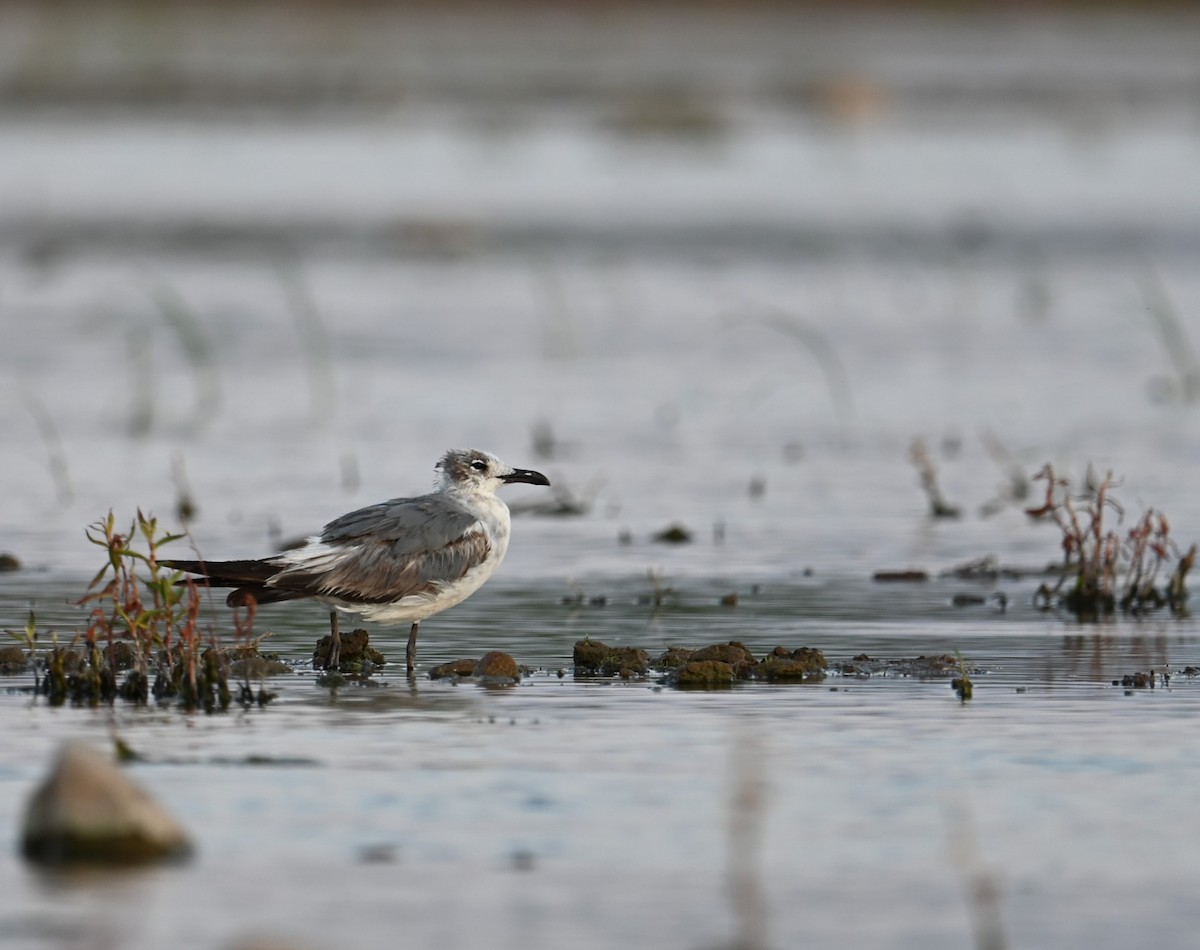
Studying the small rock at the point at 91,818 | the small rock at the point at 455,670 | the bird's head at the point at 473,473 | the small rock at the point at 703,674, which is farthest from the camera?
the bird's head at the point at 473,473

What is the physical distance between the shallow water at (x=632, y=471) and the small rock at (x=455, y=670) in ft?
0.58

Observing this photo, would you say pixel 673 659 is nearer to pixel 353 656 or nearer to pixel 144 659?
pixel 353 656

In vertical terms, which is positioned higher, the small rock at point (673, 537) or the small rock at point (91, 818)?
the small rock at point (673, 537)

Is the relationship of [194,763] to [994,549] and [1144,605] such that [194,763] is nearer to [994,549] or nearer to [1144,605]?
[1144,605]

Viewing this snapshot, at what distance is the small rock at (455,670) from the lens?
9930 millimetres

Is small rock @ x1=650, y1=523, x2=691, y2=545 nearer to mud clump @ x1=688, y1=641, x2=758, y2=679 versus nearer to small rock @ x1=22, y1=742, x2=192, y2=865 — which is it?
mud clump @ x1=688, y1=641, x2=758, y2=679

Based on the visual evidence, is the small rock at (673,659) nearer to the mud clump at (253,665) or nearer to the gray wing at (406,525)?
the gray wing at (406,525)

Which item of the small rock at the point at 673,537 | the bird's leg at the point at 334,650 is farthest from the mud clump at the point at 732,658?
the small rock at the point at 673,537

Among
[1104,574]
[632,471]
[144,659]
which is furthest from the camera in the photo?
[632,471]

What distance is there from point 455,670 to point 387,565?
1.72 ft

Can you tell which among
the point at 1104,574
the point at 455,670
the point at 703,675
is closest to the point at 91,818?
the point at 455,670

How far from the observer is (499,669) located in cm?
984

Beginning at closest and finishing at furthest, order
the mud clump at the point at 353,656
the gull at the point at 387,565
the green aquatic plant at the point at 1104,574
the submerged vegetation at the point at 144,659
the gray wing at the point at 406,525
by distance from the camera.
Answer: the submerged vegetation at the point at 144,659 → the gull at the point at 387,565 → the mud clump at the point at 353,656 → the gray wing at the point at 406,525 → the green aquatic plant at the point at 1104,574

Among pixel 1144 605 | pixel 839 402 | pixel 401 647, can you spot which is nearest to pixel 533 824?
pixel 401 647
